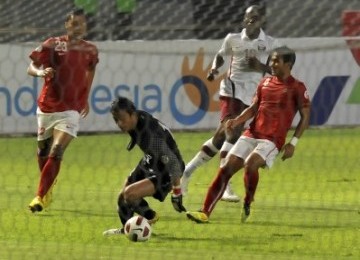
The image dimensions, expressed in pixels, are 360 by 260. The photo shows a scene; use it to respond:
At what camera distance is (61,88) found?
1234cm

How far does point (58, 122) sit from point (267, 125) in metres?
2.22

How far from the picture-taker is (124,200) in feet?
33.1

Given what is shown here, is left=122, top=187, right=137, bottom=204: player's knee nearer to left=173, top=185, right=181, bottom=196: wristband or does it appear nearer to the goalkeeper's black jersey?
the goalkeeper's black jersey

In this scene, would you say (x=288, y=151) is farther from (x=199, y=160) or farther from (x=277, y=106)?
(x=199, y=160)

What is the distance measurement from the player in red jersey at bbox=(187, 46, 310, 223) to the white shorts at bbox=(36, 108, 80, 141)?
173cm

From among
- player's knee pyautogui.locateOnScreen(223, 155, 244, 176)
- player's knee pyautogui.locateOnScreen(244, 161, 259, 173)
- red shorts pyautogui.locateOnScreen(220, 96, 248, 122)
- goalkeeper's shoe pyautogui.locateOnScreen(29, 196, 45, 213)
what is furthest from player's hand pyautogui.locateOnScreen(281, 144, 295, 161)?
goalkeeper's shoe pyautogui.locateOnScreen(29, 196, 45, 213)

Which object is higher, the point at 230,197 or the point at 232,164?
the point at 232,164

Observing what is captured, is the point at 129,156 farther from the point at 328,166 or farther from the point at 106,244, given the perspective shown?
the point at 106,244

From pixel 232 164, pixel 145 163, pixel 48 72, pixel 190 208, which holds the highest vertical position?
pixel 48 72

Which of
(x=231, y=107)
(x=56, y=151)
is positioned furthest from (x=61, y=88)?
(x=231, y=107)

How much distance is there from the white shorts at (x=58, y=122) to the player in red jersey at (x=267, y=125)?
173 centimetres

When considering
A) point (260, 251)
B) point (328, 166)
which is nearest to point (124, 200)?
point (260, 251)

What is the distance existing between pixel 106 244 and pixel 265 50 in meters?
3.78

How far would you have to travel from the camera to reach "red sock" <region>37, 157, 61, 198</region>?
11539mm
